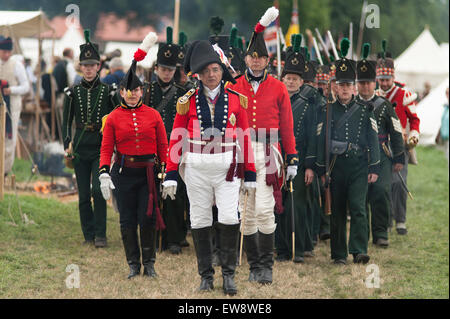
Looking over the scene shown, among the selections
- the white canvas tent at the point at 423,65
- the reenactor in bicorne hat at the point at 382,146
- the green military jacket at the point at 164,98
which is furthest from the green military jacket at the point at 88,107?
the white canvas tent at the point at 423,65

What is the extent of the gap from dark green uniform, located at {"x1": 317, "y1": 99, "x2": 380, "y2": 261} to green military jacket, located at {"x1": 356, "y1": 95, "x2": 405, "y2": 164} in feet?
2.62

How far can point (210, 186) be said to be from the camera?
21.8 feet

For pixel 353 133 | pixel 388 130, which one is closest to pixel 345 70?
pixel 353 133

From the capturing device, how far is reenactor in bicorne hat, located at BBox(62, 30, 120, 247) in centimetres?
879

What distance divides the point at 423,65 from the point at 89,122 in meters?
26.7

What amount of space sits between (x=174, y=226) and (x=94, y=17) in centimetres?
3703

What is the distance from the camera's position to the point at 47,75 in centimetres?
1625

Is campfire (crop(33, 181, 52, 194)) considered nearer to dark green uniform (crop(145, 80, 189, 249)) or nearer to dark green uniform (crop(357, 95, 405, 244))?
dark green uniform (crop(145, 80, 189, 249))

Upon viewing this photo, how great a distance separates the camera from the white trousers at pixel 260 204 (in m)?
7.29

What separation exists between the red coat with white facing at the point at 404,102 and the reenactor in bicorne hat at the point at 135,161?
393 centimetres

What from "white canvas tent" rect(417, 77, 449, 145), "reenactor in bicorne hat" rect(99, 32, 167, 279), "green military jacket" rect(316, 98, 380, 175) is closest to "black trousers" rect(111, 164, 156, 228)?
"reenactor in bicorne hat" rect(99, 32, 167, 279)

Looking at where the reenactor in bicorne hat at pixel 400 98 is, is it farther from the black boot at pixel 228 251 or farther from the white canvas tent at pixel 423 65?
the white canvas tent at pixel 423 65

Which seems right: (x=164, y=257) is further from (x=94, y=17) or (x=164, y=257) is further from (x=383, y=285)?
(x=94, y=17)

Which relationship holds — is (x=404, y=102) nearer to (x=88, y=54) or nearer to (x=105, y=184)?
(x=88, y=54)
